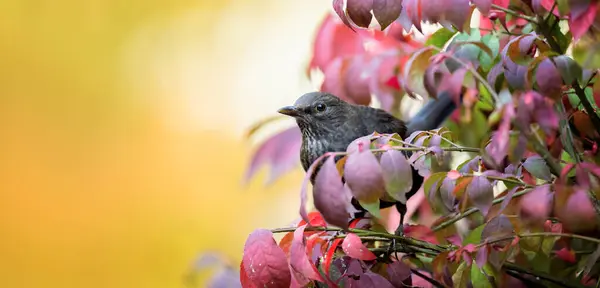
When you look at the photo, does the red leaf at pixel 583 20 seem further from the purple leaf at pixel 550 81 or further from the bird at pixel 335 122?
the bird at pixel 335 122

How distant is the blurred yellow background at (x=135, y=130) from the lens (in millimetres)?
4258

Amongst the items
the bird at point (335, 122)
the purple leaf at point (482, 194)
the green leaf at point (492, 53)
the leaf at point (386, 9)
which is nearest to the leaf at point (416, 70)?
the green leaf at point (492, 53)

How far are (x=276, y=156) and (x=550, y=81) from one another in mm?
1445

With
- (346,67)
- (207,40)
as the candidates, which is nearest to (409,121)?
(346,67)

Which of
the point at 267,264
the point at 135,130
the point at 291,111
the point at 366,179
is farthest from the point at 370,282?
the point at 135,130

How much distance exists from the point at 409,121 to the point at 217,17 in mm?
2664

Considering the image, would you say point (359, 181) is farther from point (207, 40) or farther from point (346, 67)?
point (207, 40)

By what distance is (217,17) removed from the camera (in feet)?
16.6

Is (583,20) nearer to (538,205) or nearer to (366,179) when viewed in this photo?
(538,205)

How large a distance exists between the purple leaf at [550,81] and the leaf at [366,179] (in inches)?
11.3

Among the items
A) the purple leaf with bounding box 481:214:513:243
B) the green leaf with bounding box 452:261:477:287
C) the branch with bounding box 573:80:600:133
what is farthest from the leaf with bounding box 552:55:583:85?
the green leaf with bounding box 452:261:477:287

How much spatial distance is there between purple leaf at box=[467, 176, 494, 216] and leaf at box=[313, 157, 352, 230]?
0.25 meters

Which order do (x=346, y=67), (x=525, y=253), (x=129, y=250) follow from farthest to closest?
1. (x=129, y=250)
2. (x=346, y=67)
3. (x=525, y=253)

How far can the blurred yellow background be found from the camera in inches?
168
